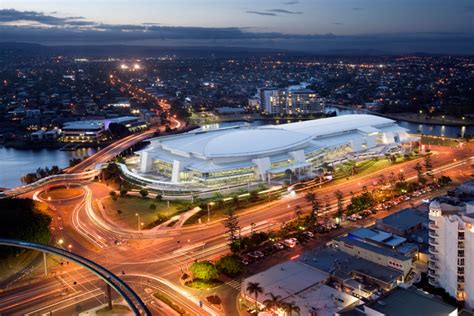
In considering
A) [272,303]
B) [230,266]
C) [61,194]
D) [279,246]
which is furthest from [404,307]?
[61,194]

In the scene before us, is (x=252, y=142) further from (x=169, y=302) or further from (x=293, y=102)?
(x=293, y=102)

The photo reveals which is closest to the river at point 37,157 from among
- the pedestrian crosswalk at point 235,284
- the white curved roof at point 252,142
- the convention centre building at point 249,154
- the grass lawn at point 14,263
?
the convention centre building at point 249,154

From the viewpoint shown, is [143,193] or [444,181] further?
[143,193]

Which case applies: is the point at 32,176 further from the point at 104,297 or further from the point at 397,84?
the point at 397,84

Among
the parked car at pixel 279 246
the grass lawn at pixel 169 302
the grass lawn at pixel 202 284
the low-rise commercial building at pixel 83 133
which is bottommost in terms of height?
the low-rise commercial building at pixel 83 133

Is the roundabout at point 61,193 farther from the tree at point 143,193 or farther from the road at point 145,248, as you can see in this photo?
the tree at point 143,193

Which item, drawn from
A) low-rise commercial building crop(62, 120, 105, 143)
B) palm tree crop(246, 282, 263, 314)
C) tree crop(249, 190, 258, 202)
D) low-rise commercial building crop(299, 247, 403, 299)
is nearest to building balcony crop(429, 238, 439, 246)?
low-rise commercial building crop(299, 247, 403, 299)
